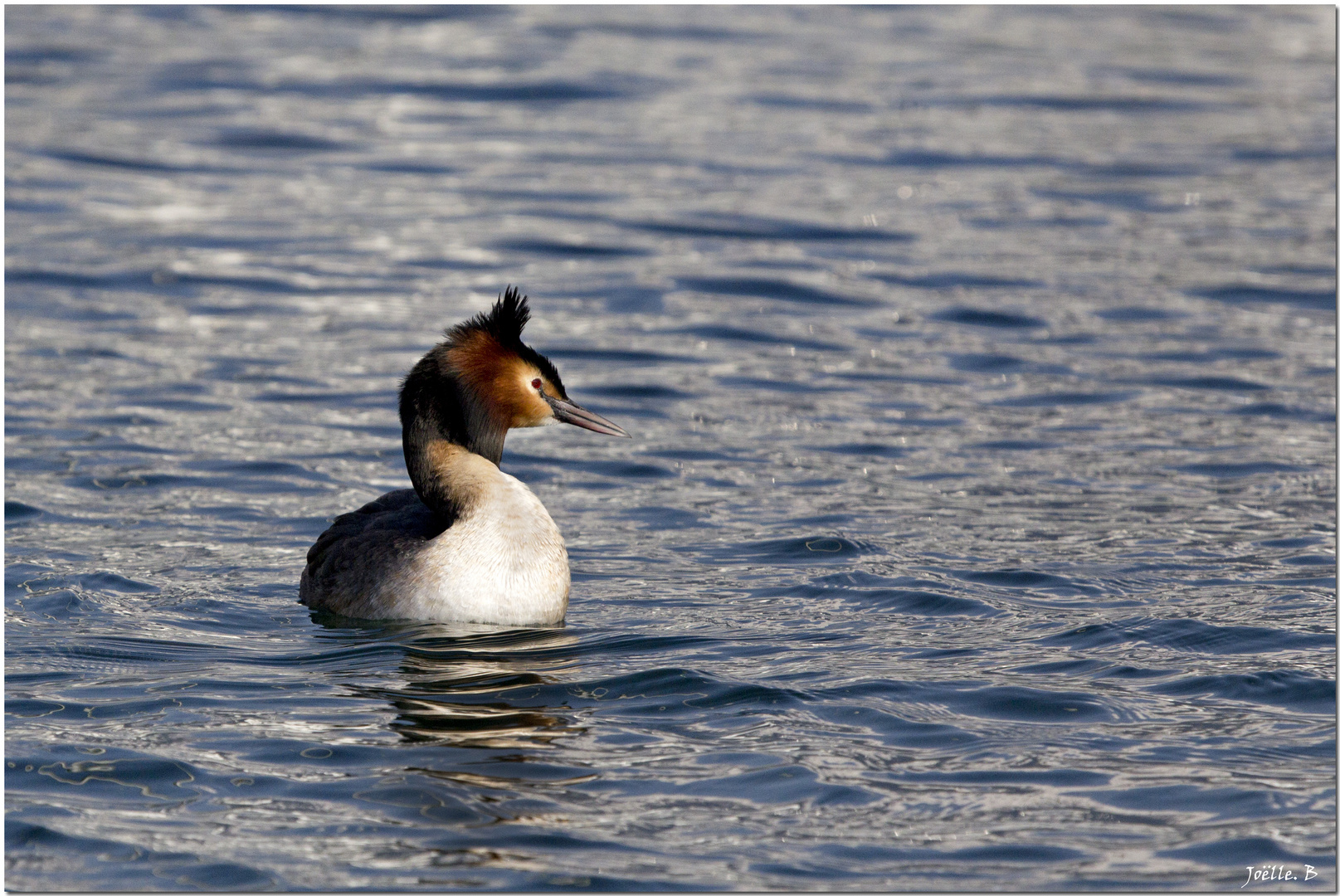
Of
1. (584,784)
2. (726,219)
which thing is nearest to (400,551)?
(584,784)

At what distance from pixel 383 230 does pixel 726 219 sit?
11.9 ft

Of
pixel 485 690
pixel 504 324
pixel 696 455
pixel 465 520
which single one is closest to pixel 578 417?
pixel 504 324

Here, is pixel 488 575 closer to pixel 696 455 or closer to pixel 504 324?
pixel 504 324

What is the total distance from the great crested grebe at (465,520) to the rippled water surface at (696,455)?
0.60ft

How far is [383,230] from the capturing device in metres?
17.7

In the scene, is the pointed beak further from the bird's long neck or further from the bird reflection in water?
the bird reflection in water

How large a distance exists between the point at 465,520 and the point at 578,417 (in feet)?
3.01

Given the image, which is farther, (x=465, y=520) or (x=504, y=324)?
(x=504, y=324)

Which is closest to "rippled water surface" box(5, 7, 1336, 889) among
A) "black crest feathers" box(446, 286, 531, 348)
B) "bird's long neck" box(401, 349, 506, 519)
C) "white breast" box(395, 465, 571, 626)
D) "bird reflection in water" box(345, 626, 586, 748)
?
"bird reflection in water" box(345, 626, 586, 748)

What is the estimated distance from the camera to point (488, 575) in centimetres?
826

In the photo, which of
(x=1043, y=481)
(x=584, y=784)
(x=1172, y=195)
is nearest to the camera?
(x=584, y=784)

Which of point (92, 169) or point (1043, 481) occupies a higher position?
point (92, 169)

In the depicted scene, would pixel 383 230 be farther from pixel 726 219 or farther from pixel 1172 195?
pixel 1172 195

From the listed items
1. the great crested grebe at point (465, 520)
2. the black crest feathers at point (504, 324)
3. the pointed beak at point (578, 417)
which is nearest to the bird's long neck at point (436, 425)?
the great crested grebe at point (465, 520)
